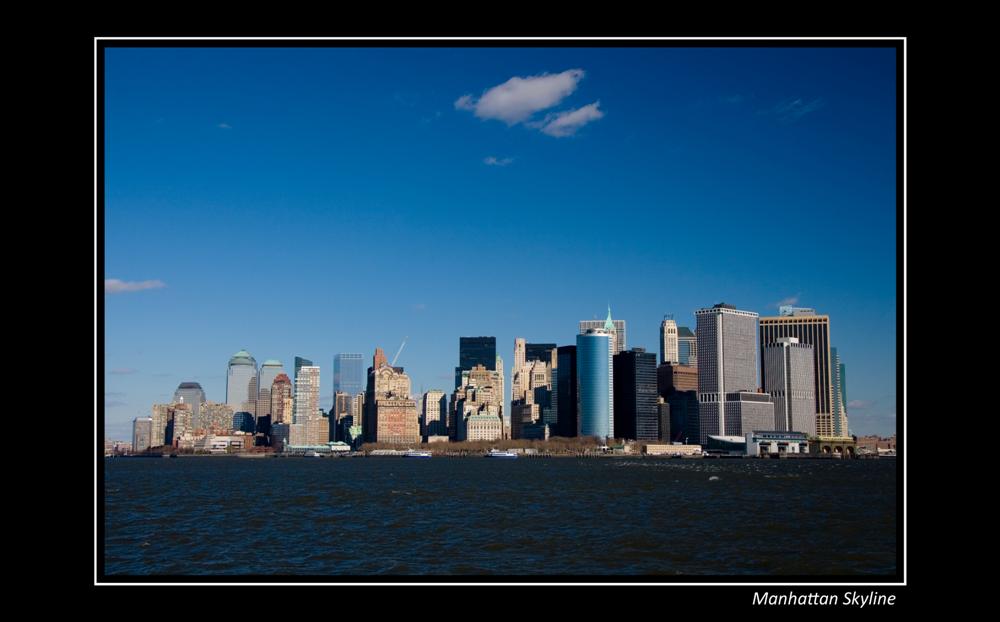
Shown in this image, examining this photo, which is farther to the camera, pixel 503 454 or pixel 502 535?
Answer: pixel 503 454

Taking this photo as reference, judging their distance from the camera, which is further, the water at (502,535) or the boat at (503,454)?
the boat at (503,454)

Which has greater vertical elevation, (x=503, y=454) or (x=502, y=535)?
(x=502, y=535)

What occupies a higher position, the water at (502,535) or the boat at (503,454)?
the water at (502,535)

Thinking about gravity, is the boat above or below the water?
below

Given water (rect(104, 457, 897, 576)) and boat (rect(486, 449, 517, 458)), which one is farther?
boat (rect(486, 449, 517, 458))
